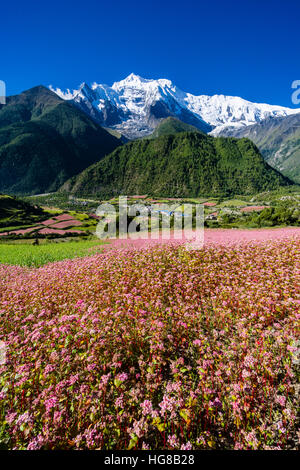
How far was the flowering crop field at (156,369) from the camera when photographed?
2.78 meters

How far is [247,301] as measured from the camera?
5.75 m

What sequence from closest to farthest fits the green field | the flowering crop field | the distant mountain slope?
the flowering crop field → the green field → the distant mountain slope

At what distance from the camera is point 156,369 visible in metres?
4.02

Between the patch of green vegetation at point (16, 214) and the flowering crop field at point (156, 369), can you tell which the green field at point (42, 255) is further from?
the patch of green vegetation at point (16, 214)

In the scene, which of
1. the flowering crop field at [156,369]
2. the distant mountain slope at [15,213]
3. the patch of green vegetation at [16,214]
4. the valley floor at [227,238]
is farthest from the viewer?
the distant mountain slope at [15,213]

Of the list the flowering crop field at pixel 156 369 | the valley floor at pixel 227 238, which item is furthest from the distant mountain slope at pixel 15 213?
the flowering crop field at pixel 156 369

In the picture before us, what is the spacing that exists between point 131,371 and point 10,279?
9938 mm

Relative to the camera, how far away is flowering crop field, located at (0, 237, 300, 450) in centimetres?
278

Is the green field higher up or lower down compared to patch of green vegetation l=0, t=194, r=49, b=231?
lower down

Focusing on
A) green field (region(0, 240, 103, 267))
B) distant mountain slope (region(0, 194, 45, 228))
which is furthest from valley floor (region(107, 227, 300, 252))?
distant mountain slope (region(0, 194, 45, 228))

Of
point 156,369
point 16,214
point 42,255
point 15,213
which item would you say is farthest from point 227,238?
point 15,213

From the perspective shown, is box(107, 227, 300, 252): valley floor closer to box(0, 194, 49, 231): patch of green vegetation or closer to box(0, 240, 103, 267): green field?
box(0, 240, 103, 267): green field

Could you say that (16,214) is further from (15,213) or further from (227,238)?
(227,238)
